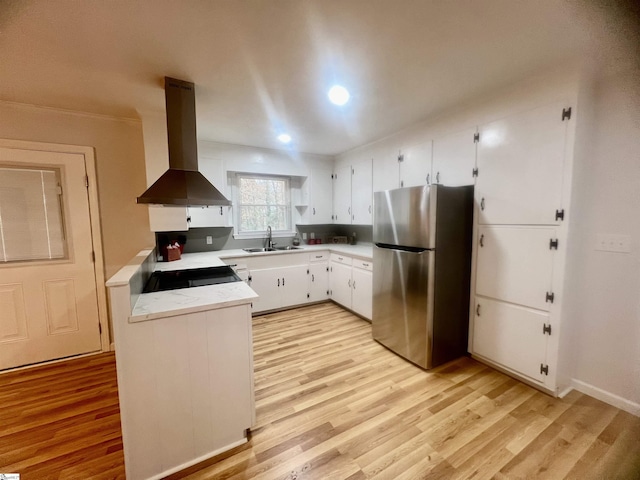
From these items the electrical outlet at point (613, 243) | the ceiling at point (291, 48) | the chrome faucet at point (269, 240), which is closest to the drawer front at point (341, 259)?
the chrome faucet at point (269, 240)

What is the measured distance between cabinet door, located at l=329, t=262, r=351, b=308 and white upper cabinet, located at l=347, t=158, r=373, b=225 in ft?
2.39

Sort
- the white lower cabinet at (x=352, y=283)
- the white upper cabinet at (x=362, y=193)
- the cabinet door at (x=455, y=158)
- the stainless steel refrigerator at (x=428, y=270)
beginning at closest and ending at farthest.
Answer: the stainless steel refrigerator at (x=428, y=270), the cabinet door at (x=455, y=158), the white lower cabinet at (x=352, y=283), the white upper cabinet at (x=362, y=193)

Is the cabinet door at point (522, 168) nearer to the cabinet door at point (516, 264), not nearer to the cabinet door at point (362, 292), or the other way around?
the cabinet door at point (516, 264)

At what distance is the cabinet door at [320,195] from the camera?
4250mm

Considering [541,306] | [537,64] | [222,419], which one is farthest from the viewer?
[541,306]

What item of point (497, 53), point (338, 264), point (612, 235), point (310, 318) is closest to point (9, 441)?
point (310, 318)

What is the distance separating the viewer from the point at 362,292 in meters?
3.38

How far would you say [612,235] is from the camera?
6.05 feet

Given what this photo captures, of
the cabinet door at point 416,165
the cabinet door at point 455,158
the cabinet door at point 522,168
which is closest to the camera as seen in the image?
the cabinet door at point 522,168

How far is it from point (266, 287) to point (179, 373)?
7.13 ft

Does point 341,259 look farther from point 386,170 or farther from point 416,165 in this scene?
point 416,165

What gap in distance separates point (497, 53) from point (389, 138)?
5.45 feet

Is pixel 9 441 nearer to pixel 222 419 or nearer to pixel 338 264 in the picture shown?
pixel 222 419

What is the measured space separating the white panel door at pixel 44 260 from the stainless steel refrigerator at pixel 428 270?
3.08 metres
